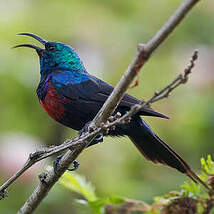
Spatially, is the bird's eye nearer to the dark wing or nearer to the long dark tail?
the dark wing

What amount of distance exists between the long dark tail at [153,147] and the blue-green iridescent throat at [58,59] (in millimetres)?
606

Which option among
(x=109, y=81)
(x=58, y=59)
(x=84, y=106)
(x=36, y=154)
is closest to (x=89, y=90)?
(x=84, y=106)

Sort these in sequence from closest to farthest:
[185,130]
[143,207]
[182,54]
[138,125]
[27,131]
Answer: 1. [143,207]
2. [138,125]
3. [185,130]
4. [27,131]
5. [182,54]

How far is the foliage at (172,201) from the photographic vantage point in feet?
5.08

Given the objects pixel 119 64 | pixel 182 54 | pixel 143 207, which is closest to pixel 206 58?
pixel 182 54

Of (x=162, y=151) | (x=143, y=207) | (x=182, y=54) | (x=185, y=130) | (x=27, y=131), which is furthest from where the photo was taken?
(x=182, y=54)

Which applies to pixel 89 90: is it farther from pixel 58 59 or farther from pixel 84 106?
pixel 58 59

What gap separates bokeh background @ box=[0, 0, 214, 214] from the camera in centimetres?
361

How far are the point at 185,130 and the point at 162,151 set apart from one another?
1564mm

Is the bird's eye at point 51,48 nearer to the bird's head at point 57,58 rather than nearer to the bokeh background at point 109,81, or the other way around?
the bird's head at point 57,58

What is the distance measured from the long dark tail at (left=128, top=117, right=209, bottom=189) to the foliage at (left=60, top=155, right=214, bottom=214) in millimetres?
403

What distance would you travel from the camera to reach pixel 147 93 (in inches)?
171

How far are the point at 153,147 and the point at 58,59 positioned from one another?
0.90 metres

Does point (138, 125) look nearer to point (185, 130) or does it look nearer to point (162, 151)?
point (162, 151)
